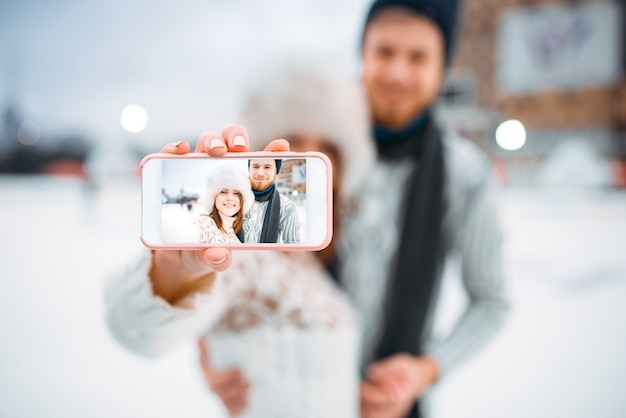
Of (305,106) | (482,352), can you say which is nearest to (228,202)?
(305,106)

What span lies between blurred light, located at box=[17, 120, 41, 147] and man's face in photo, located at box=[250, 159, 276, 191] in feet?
9.43

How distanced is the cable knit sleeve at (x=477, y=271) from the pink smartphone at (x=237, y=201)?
58 cm

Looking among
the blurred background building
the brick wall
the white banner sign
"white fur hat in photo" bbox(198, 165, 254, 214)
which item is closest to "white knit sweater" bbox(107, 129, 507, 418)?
"white fur hat in photo" bbox(198, 165, 254, 214)

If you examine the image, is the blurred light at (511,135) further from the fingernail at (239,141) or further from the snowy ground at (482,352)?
the fingernail at (239,141)

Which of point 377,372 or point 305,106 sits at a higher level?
point 305,106

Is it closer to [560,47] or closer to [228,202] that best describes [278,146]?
[228,202]

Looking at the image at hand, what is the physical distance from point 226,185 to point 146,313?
193 millimetres

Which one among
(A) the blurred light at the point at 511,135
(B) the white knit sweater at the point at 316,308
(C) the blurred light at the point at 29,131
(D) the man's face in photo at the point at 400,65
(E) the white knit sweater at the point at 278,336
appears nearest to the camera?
(B) the white knit sweater at the point at 316,308

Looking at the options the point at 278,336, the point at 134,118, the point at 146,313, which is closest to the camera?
the point at 146,313

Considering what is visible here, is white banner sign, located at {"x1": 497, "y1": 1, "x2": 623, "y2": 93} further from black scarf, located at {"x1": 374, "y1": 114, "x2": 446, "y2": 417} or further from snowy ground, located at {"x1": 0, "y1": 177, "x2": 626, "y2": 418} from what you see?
black scarf, located at {"x1": 374, "y1": 114, "x2": 446, "y2": 417}

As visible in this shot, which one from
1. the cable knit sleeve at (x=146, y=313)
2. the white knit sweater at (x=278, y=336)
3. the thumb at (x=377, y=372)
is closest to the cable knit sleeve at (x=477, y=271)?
the thumb at (x=377, y=372)

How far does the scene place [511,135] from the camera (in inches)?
88.4

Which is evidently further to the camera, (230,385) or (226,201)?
(230,385)

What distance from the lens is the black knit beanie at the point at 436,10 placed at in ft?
2.93
